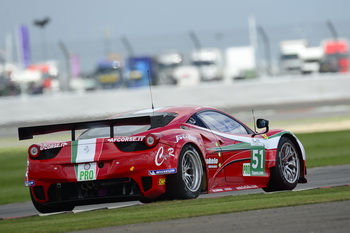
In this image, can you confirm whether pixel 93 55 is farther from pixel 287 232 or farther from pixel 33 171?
pixel 287 232

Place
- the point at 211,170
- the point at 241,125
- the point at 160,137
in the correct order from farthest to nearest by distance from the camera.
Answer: the point at 241,125, the point at 211,170, the point at 160,137

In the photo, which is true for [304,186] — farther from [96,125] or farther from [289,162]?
[96,125]

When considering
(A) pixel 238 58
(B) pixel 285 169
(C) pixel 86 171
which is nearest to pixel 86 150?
(C) pixel 86 171

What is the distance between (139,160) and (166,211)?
41.1 inches

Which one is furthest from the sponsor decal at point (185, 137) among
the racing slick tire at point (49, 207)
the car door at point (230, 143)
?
the racing slick tire at point (49, 207)

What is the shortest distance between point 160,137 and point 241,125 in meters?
1.87

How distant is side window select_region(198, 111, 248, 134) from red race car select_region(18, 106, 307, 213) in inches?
0.6

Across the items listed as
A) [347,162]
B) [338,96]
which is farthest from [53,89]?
[347,162]

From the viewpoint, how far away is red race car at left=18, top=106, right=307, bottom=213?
342 inches

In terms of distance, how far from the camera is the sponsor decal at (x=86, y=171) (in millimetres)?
8719

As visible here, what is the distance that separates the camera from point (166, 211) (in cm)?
775

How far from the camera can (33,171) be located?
29.8 ft

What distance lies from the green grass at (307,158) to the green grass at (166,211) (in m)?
4.13

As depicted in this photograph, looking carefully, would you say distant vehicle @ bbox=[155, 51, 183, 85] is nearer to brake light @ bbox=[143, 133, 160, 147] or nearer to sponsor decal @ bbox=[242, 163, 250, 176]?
sponsor decal @ bbox=[242, 163, 250, 176]
